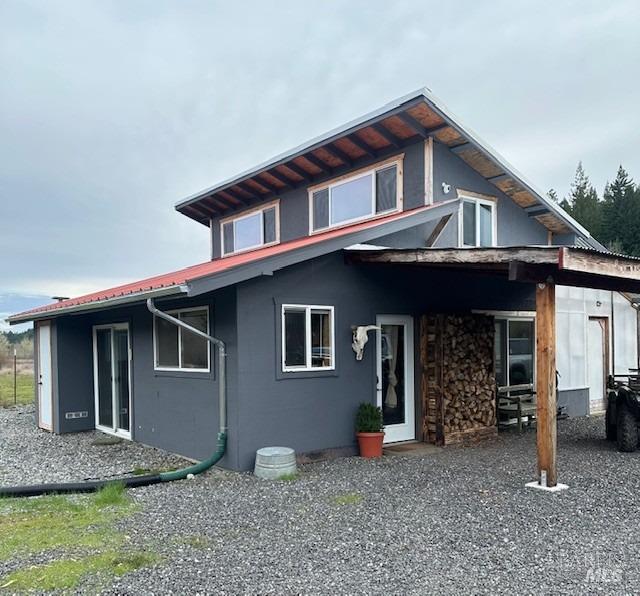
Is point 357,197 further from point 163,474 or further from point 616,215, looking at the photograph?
point 616,215

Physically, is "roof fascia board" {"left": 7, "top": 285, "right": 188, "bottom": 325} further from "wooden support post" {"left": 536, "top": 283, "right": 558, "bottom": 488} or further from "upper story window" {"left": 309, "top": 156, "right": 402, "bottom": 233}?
→ "upper story window" {"left": 309, "top": 156, "right": 402, "bottom": 233}

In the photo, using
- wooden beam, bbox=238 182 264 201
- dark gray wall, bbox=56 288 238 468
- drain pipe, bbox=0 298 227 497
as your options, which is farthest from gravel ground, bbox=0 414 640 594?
wooden beam, bbox=238 182 264 201

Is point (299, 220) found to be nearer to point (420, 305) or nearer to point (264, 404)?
point (420, 305)

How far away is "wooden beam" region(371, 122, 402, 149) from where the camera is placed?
9.07 metres

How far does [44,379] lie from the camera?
11242 millimetres

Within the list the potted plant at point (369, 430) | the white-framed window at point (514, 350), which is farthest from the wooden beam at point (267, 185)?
the potted plant at point (369, 430)

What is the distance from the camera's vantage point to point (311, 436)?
7.42 metres

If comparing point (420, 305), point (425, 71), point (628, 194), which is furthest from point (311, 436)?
point (628, 194)

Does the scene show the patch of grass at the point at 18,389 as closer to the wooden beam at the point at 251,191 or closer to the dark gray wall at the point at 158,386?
the dark gray wall at the point at 158,386

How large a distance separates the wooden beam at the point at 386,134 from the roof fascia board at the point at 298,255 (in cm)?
165

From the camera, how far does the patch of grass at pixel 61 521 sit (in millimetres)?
4434

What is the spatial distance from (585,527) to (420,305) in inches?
174

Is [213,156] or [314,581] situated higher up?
[213,156]

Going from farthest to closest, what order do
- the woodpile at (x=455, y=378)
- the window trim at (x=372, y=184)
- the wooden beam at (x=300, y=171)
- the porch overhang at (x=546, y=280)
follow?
the wooden beam at (x=300, y=171) < the window trim at (x=372, y=184) < the woodpile at (x=455, y=378) < the porch overhang at (x=546, y=280)
